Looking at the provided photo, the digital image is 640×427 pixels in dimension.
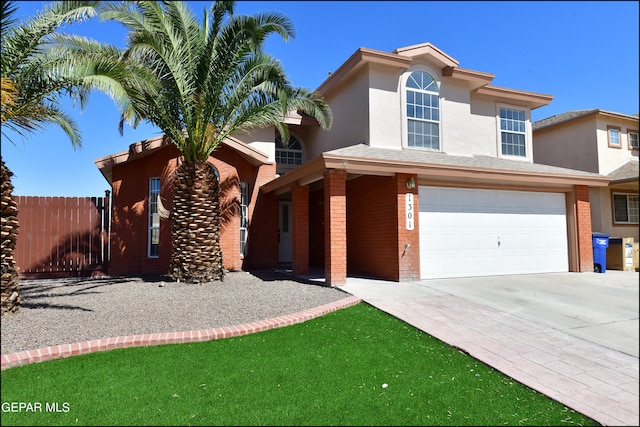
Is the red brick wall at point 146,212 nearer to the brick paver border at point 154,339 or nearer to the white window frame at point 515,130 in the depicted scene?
the brick paver border at point 154,339

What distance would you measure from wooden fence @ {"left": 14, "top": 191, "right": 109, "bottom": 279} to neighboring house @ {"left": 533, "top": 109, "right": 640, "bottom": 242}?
60.4ft

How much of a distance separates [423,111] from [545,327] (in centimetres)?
820

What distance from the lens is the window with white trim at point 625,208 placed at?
52.8ft

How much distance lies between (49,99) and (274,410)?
654cm

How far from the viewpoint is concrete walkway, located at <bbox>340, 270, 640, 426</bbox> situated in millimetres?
4236

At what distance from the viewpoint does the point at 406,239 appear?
1004 centimetres

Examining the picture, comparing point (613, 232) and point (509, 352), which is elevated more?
point (613, 232)

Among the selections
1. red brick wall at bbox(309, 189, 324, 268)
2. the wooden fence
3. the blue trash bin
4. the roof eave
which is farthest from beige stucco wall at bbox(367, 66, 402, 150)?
the wooden fence

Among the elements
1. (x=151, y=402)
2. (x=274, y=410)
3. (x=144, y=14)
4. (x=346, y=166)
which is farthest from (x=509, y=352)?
Result: (x=144, y=14)

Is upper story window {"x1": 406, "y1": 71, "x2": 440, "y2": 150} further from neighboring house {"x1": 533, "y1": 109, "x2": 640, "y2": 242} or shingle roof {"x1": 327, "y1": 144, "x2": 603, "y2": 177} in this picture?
neighboring house {"x1": 533, "y1": 109, "x2": 640, "y2": 242}

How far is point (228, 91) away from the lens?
9633mm

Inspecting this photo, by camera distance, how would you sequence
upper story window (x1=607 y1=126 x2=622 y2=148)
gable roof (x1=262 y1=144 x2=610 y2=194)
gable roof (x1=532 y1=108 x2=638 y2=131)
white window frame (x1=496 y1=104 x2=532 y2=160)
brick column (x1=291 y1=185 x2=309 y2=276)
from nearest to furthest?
gable roof (x1=262 y1=144 x2=610 y2=194) → brick column (x1=291 y1=185 x2=309 y2=276) → white window frame (x1=496 y1=104 x2=532 y2=160) → gable roof (x1=532 y1=108 x2=638 y2=131) → upper story window (x1=607 y1=126 x2=622 y2=148)

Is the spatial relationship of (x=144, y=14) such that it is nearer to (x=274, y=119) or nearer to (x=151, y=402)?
(x=274, y=119)

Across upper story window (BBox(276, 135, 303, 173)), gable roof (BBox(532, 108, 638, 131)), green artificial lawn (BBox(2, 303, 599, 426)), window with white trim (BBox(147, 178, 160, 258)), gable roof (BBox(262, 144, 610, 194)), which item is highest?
gable roof (BBox(532, 108, 638, 131))
